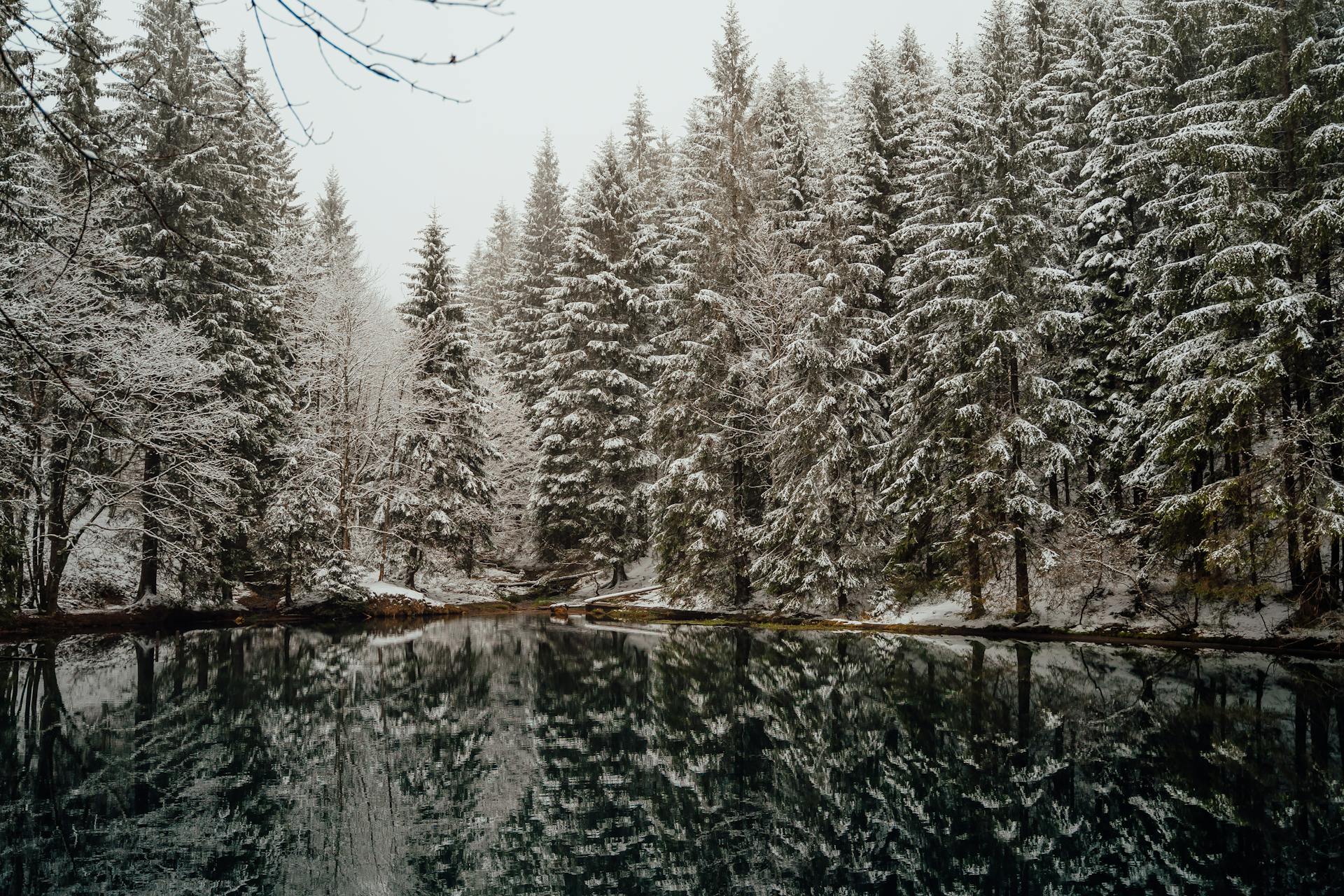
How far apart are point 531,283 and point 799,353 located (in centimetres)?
2012

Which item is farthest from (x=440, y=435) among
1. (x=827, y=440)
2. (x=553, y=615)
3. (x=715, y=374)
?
(x=827, y=440)

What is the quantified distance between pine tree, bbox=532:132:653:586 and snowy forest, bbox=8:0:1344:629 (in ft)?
0.48

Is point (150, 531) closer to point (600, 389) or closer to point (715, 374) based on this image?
point (600, 389)

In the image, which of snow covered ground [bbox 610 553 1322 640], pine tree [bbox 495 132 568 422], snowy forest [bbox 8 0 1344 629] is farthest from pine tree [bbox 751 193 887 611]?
pine tree [bbox 495 132 568 422]

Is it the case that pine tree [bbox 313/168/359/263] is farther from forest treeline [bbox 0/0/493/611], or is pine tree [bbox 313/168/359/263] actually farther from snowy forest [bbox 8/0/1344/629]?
snowy forest [bbox 8/0/1344/629]

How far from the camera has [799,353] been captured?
74.1 ft

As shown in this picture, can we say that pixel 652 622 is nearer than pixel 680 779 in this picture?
No

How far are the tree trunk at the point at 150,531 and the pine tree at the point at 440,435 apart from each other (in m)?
7.09

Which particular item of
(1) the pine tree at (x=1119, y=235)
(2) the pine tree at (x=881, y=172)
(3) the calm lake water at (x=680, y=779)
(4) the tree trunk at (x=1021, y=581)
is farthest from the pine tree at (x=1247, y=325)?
(2) the pine tree at (x=881, y=172)

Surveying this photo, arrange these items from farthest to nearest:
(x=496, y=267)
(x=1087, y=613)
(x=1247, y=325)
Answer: (x=496, y=267) → (x=1087, y=613) → (x=1247, y=325)

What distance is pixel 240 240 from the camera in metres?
25.1

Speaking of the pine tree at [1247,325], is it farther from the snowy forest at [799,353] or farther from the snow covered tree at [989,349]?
the snow covered tree at [989,349]

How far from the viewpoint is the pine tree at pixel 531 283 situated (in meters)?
37.8

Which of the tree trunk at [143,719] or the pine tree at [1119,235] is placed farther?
the pine tree at [1119,235]
